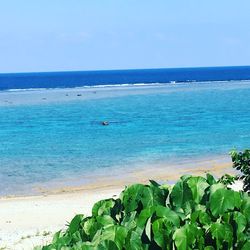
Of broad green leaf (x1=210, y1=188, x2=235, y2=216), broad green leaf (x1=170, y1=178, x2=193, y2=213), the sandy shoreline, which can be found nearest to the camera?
broad green leaf (x1=210, y1=188, x2=235, y2=216)

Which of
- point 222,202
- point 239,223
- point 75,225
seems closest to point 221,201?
point 222,202

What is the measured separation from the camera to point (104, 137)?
43812mm

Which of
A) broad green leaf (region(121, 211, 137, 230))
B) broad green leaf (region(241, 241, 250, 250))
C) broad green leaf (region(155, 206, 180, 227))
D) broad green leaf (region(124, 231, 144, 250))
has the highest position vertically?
broad green leaf (region(155, 206, 180, 227))

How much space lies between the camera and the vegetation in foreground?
11.2 ft

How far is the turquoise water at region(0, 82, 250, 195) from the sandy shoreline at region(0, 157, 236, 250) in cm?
190

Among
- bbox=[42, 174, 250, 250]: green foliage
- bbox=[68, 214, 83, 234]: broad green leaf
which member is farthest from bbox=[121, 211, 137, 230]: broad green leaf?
bbox=[68, 214, 83, 234]: broad green leaf

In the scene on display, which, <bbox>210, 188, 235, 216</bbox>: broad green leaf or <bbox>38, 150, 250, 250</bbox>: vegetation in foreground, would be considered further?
<bbox>210, 188, 235, 216</bbox>: broad green leaf

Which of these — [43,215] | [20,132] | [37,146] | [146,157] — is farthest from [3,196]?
[20,132]

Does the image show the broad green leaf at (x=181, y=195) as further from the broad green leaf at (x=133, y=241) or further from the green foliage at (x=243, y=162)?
the green foliage at (x=243, y=162)

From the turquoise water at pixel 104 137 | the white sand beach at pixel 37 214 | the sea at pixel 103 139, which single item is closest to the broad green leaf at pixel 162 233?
the white sand beach at pixel 37 214

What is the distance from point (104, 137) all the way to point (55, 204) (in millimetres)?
23290

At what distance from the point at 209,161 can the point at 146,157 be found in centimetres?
397

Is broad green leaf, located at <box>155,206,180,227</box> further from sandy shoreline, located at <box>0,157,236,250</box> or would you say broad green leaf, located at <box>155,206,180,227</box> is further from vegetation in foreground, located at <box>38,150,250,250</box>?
sandy shoreline, located at <box>0,157,236,250</box>

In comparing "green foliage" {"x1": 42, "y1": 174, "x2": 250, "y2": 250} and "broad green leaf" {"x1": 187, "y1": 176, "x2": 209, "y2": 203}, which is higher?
"broad green leaf" {"x1": 187, "y1": 176, "x2": 209, "y2": 203}
